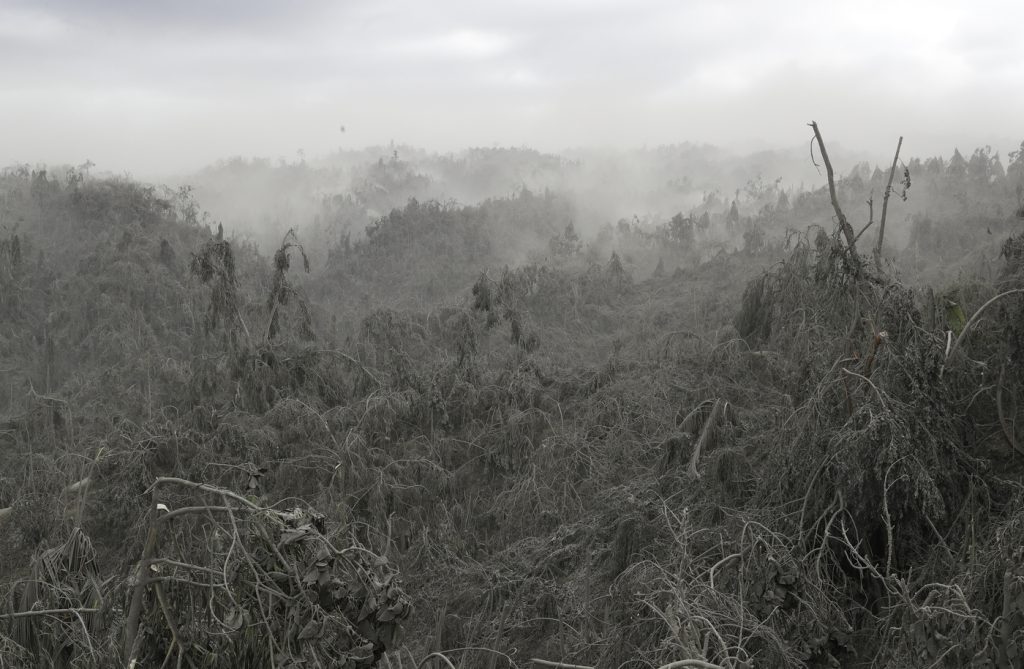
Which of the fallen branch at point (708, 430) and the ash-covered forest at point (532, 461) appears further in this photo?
the fallen branch at point (708, 430)

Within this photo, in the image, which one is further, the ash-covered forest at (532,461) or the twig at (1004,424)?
the twig at (1004,424)

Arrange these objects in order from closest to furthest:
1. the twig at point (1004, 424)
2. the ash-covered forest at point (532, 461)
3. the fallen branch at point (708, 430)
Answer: the ash-covered forest at point (532, 461) < the twig at point (1004, 424) < the fallen branch at point (708, 430)

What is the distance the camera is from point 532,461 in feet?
25.5

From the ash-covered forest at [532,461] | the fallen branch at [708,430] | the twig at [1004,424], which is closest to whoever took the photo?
the ash-covered forest at [532,461]

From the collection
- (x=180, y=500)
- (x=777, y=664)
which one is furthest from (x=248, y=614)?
(x=180, y=500)

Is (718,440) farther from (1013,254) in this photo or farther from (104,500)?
(104,500)

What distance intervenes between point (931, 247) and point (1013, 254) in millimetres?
7970

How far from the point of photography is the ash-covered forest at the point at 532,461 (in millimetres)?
3121

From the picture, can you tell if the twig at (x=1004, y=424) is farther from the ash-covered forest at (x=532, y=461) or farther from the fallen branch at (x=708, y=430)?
the fallen branch at (x=708, y=430)

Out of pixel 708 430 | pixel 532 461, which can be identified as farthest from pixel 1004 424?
pixel 532 461

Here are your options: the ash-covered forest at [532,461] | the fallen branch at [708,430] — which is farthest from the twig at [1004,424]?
the fallen branch at [708,430]

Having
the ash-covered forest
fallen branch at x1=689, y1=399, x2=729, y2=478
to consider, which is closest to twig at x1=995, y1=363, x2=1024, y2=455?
the ash-covered forest

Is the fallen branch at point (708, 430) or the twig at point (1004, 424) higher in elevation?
the twig at point (1004, 424)

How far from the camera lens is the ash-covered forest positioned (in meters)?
3.12
